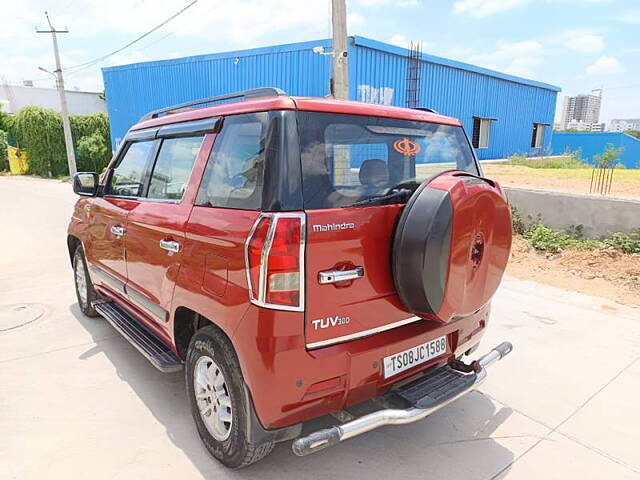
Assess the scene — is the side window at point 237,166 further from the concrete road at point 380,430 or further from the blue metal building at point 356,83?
the blue metal building at point 356,83

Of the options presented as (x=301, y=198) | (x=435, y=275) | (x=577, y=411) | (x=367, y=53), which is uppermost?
(x=367, y=53)

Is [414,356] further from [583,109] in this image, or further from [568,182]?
[583,109]

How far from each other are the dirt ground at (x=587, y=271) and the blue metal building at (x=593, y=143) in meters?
30.3

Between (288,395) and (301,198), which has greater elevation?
(301,198)

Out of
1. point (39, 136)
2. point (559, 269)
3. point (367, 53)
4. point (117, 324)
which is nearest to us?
point (117, 324)

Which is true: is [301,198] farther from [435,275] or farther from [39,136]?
[39,136]

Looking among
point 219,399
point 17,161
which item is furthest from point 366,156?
point 17,161

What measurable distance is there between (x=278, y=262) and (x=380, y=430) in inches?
59.1

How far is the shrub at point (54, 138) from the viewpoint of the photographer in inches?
965

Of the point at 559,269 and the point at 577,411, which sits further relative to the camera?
the point at 559,269

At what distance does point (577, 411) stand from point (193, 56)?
15950 mm

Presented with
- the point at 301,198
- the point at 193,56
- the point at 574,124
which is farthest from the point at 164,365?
the point at 574,124

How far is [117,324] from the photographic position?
134 inches

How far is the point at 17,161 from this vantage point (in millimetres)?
26469
